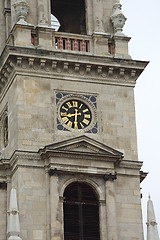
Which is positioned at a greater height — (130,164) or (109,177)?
(130,164)

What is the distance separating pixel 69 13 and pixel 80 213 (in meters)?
11.3

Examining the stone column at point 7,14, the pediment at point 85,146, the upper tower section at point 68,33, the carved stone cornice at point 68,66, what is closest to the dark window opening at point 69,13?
the upper tower section at point 68,33

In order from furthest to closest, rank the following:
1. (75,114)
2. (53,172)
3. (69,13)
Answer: (69,13) → (75,114) → (53,172)

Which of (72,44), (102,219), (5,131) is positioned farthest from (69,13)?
(102,219)

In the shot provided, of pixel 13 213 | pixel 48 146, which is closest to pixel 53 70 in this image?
pixel 48 146

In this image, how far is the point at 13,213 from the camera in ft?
145

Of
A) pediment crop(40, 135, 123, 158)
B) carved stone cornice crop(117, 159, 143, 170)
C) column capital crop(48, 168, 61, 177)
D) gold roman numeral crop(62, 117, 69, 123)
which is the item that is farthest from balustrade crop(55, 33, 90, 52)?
column capital crop(48, 168, 61, 177)

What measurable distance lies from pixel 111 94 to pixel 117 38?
2519mm

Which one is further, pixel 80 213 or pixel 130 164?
pixel 130 164

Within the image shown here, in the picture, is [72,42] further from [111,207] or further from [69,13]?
[111,207]

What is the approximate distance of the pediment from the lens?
153 ft

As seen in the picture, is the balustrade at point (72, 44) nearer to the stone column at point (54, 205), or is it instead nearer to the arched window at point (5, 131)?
the arched window at point (5, 131)

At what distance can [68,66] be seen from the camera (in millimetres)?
48375

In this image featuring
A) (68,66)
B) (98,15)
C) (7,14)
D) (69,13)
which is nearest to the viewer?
(68,66)
